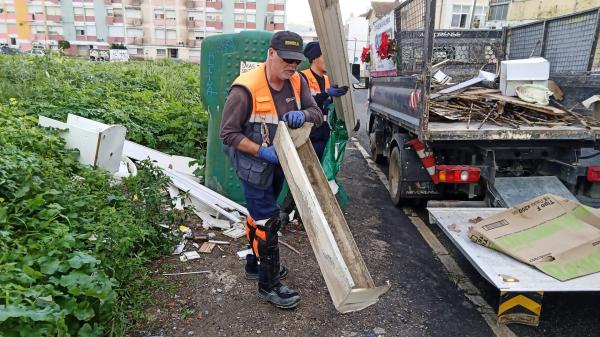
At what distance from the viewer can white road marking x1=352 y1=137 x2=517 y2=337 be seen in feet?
9.90

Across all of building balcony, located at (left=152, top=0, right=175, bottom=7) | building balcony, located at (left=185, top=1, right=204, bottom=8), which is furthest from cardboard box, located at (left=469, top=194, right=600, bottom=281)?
building balcony, located at (left=152, top=0, right=175, bottom=7)

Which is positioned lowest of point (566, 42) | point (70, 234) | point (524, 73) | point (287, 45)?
point (70, 234)

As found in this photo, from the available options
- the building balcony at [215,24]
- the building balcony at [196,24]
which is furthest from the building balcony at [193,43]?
the building balcony at [215,24]

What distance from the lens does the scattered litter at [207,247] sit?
155 inches

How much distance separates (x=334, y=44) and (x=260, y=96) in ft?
5.35

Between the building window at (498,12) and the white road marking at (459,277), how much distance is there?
24699mm

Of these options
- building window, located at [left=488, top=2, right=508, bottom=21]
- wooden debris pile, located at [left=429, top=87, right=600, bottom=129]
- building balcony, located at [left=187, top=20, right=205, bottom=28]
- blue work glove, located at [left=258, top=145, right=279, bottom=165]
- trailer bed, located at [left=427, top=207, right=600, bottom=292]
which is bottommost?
trailer bed, located at [left=427, top=207, right=600, bottom=292]

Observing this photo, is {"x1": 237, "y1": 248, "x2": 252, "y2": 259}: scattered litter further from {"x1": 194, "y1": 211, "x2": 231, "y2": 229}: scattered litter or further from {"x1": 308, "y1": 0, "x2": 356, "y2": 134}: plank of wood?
{"x1": 308, "y1": 0, "x2": 356, "y2": 134}: plank of wood

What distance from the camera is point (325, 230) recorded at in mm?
2096

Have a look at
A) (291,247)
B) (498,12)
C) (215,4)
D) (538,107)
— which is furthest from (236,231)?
(215,4)

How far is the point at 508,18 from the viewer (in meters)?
25.0

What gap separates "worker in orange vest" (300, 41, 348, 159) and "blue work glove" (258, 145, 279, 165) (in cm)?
188

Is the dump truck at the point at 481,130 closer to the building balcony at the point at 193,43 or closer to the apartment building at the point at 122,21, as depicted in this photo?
the apartment building at the point at 122,21

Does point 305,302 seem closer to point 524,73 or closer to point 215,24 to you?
point 524,73
